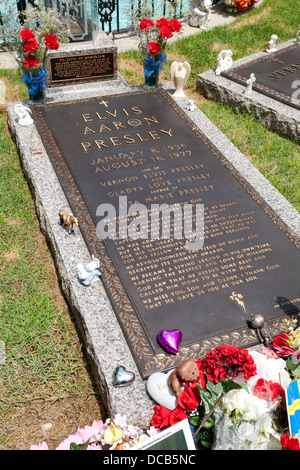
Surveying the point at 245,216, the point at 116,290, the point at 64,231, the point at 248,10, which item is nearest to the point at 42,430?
the point at 116,290

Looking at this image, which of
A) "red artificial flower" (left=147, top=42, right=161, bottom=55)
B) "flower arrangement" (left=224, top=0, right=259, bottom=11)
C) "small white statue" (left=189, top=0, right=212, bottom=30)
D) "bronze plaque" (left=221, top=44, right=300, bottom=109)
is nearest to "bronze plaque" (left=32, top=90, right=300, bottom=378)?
"red artificial flower" (left=147, top=42, right=161, bottom=55)

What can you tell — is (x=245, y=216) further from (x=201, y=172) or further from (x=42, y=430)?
(x=42, y=430)

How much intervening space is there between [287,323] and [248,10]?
31.1ft

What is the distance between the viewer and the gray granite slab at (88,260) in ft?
11.0

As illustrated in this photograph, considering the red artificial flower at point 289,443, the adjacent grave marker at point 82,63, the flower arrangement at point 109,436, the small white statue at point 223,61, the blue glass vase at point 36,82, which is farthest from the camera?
the small white statue at point 223,61

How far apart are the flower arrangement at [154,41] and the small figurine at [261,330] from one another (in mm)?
4489

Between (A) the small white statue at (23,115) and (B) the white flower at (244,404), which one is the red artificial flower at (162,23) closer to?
(A) the small white statue at (23,115)

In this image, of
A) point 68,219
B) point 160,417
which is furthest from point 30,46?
point 160,417

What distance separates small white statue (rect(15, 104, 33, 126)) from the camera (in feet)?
19.5

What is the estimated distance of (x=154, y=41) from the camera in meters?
6.77

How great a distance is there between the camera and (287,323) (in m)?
3.62

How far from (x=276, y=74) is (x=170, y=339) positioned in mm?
5584

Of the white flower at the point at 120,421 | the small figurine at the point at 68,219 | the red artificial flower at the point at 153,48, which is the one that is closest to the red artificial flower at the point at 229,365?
the white flower at the point at 120,421
